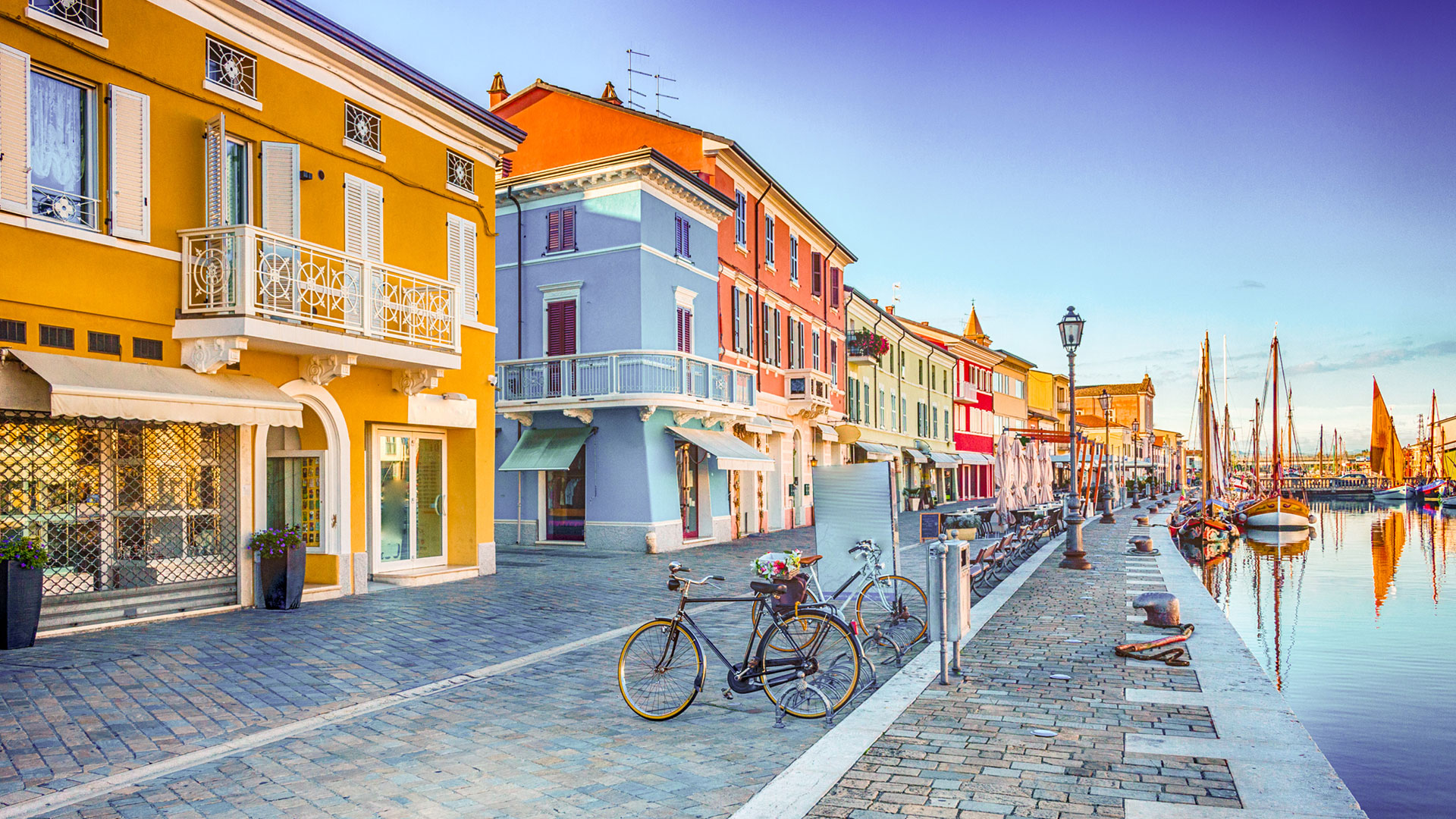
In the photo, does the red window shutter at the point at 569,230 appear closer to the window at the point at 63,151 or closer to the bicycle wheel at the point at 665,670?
the window at the point at 63,151

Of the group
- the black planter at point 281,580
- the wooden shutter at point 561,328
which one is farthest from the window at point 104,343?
the wooden shutter at point 561,328

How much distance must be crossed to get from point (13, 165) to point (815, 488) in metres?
8.71

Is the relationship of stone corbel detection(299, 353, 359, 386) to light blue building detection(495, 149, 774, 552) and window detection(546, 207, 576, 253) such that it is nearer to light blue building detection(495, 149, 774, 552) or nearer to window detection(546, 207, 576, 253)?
light blue building detection(495, 149, 774, 552)

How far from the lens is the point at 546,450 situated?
2078 cm

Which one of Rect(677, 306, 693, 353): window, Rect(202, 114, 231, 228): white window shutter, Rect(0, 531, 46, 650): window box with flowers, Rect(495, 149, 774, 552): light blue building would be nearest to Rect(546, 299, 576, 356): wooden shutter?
Rect(495, 149, 774, 552): light blue building

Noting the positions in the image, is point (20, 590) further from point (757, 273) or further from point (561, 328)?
point (757, 273)

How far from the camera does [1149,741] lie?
5.69 meters

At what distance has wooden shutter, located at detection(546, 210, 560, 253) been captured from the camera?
21.5 m

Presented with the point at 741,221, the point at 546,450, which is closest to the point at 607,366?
the point at 546,450

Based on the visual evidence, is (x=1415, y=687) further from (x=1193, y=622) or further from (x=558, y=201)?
(x=558, y=201)

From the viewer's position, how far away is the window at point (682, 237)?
71.4 ft

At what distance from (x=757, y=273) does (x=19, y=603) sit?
20263 millimetres

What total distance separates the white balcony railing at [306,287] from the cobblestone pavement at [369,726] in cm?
366

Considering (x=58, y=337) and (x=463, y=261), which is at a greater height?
(x=463, y=261)
